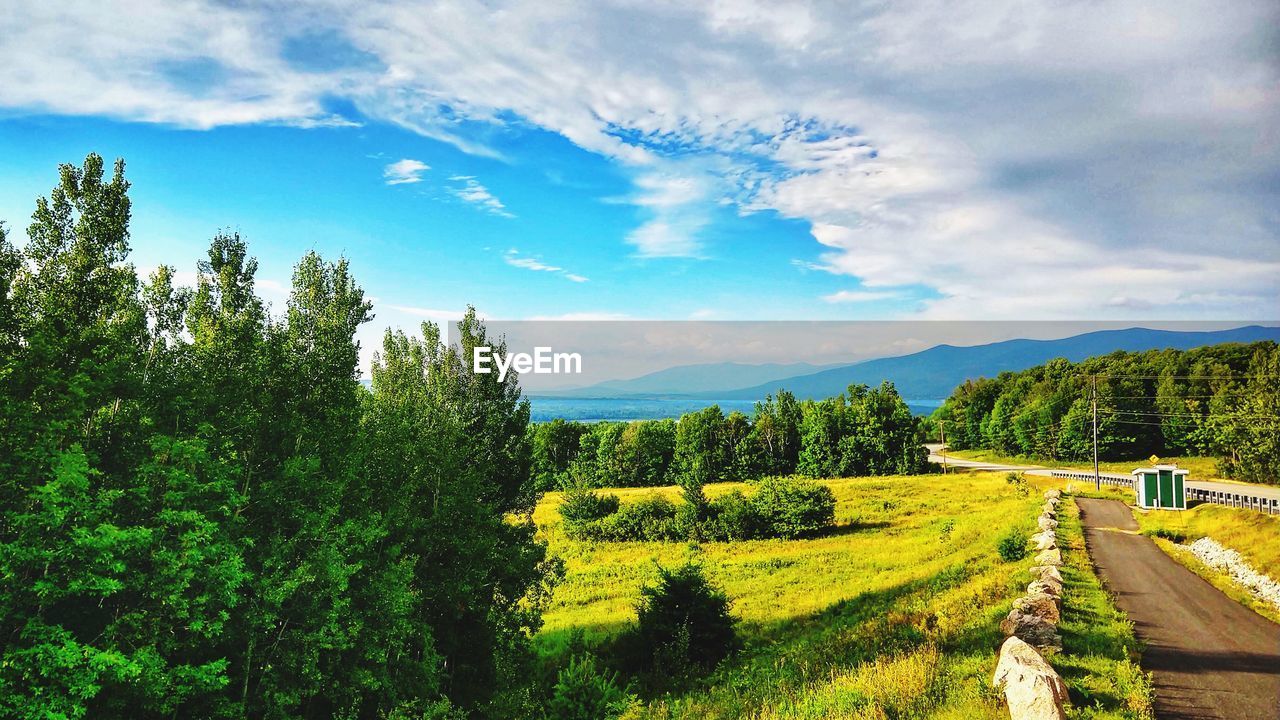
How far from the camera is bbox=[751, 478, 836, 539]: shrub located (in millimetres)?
47594

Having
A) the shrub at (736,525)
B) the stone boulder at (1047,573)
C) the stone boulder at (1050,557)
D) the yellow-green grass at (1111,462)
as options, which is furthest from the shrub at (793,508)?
the yellow-green grass at (1111,462)

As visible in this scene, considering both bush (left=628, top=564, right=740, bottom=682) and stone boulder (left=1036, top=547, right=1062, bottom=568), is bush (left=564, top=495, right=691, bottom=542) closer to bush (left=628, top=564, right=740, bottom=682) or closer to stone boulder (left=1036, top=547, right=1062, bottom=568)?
bush (left=628, top=564, right=740, bottom=682)

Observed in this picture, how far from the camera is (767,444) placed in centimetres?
10531

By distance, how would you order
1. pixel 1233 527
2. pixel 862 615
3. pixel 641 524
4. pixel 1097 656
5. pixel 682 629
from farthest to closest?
pixel 641 524
pixel 1233 527
pixel 862 615
pixel 682 629
pixel 1097 656

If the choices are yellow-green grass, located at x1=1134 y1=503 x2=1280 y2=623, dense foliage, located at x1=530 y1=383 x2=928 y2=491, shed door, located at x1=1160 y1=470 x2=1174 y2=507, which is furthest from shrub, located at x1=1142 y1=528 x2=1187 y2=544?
dense foliage, located at x1=530 y1=383 x2=928 y2=491

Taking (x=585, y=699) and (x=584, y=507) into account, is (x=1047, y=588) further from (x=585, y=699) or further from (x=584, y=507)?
(x=584, y=507)

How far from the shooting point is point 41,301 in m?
15.6

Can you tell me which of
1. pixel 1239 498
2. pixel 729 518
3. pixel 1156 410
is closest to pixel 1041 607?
pixel 729 518

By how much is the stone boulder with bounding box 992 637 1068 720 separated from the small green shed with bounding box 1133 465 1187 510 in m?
36.8

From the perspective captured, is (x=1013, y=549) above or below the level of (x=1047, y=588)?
below

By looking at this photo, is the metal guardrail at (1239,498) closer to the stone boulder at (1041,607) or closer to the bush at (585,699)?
the stone boulder at (1041,607)

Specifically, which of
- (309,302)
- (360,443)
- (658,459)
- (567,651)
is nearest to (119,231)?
(309,302)

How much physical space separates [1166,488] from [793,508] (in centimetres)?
2415

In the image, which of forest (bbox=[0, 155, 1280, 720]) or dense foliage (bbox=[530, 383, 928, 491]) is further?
dense foliage (bbox=[530, 383, 928, 491])
